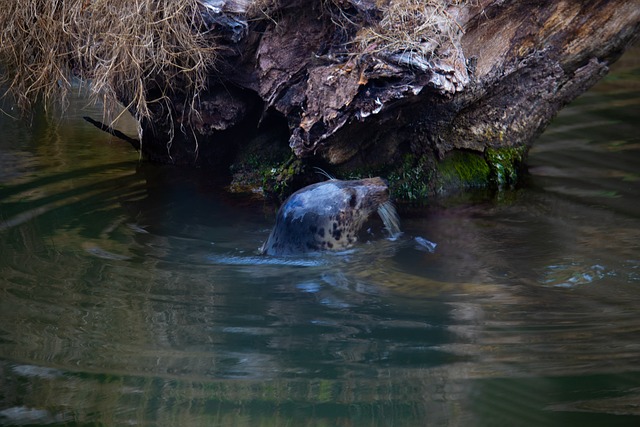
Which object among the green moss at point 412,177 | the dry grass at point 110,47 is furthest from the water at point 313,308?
the dry grass at point 110,47

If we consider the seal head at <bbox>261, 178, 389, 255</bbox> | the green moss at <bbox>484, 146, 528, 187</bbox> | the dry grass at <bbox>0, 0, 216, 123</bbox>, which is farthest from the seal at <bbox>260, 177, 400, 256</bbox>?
the green moss at <bbox>484, 146, 528, 187</bbox>

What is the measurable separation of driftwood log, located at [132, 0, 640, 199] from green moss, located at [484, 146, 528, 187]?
10mm

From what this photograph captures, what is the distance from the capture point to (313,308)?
4.52 meters

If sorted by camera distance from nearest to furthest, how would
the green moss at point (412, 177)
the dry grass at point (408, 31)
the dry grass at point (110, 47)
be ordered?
the dry grass at point (408, 31), the dry grass at point (110, 47), the green moss at point (412, 177)

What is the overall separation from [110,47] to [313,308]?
2596 mm

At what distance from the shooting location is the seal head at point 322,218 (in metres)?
5.52

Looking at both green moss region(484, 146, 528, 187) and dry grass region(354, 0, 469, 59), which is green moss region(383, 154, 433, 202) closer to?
green moss region(484, 146, 528, 187)

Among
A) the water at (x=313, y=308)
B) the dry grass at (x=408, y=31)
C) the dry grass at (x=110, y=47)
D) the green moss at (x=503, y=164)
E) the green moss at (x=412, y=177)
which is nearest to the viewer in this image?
the water at (x=313, y=308)

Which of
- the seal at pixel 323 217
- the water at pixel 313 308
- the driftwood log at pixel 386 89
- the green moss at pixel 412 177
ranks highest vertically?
the driftwood log at pixel 386 89

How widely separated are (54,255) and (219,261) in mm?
1111

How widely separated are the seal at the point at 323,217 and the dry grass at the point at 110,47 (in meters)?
1.22

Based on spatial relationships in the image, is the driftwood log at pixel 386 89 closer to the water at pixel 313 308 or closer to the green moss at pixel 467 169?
the green moss at pixel 467 169

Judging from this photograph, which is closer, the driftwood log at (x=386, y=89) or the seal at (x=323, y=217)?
the seal at (x=323, y=217)

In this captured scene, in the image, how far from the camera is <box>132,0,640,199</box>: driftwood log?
5.65 metres
